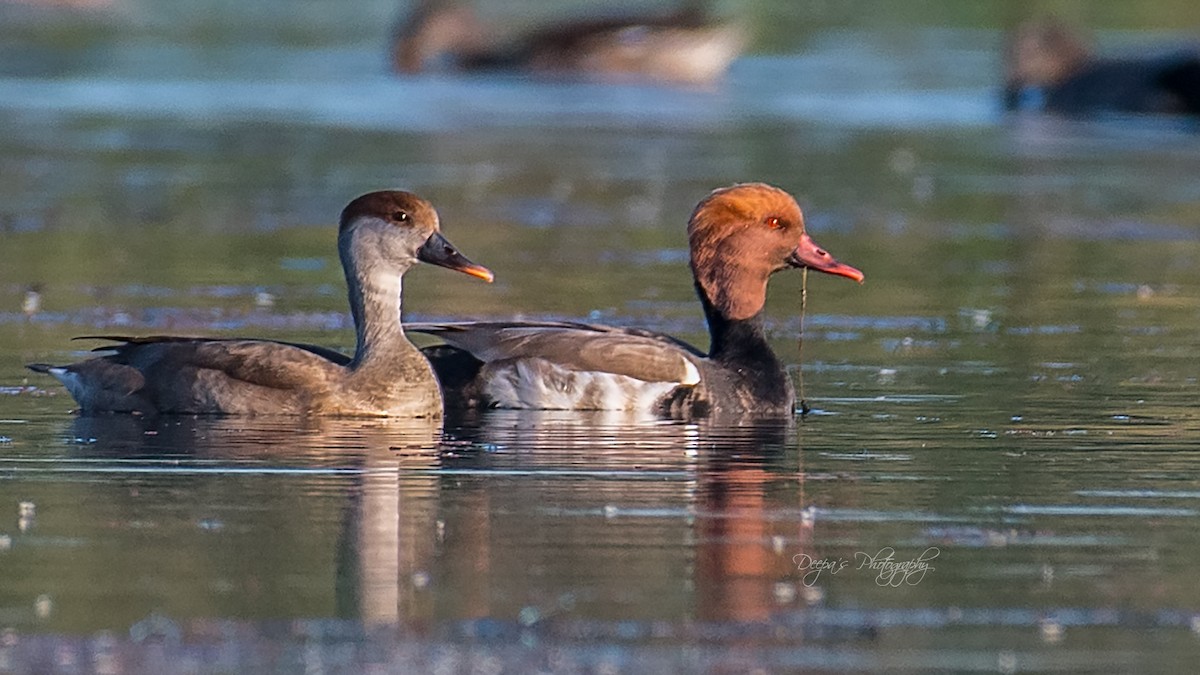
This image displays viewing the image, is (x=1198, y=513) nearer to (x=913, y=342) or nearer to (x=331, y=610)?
(x=331, y=610)

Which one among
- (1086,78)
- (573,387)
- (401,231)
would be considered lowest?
(573,387)

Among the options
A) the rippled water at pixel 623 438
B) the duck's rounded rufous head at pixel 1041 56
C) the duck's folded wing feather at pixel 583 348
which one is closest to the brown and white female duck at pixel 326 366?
the rippled water at pixel 623 438

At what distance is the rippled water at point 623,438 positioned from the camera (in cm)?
800

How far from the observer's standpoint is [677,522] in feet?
31.7

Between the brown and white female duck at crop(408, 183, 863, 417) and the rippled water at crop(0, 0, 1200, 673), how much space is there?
0.99 ft

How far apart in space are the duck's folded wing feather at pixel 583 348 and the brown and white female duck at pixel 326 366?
0.37 meters

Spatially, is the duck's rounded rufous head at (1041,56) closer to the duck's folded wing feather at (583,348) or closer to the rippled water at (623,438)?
the rippled water at (623,438)

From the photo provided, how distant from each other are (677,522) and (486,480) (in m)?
1.21

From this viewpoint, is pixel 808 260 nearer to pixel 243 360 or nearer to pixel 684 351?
pixel 684 351

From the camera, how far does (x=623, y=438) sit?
39.6ft

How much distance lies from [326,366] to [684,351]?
69.3 inches

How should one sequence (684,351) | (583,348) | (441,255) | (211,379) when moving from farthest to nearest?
(684,351), (583,348), (441,255), (211,379)
